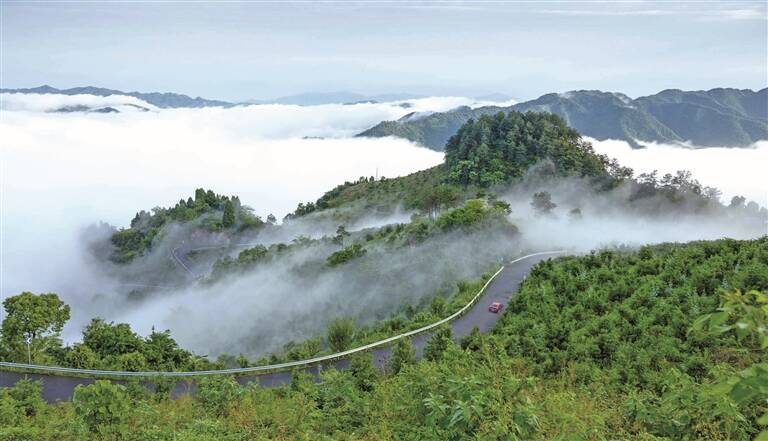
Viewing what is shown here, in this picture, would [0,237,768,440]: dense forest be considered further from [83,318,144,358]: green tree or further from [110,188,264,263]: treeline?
[110,188,264,263]: treeline

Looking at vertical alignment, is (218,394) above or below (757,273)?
below

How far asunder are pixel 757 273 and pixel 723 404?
14.0m

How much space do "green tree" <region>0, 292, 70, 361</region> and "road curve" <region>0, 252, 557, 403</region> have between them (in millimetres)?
2110

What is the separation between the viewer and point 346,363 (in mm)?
23094

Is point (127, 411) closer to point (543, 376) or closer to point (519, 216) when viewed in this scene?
point (543, 376)

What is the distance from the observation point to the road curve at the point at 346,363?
69.7 ft

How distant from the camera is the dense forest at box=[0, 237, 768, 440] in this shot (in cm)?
716

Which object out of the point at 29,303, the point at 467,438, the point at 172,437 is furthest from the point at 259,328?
the point at 467,438

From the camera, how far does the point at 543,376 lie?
1516 cm

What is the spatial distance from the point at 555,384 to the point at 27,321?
25.5 m

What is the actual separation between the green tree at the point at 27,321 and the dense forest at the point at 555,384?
960cm

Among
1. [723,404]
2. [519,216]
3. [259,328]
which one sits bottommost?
[259,328]

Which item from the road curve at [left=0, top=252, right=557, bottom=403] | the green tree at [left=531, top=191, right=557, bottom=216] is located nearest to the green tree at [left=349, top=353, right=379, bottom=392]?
the road curve at [left=0, top=252, right=557, bottom=403]

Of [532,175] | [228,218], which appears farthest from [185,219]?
[532,175]
